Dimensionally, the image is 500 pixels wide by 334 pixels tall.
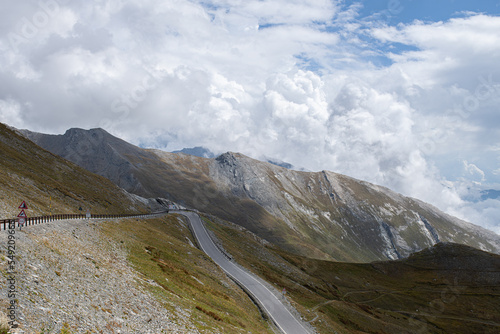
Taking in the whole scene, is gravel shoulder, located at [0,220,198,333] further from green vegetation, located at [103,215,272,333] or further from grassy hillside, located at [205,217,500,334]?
grassy hillside, located at [205,217,500,334]

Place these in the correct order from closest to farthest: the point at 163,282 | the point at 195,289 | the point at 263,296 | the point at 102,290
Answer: the point at 102,290
the point at 163,282
the point at 195,289
the point at 263,296

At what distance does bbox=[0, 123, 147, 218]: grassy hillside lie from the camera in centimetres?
5584

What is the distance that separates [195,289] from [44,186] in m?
61.6

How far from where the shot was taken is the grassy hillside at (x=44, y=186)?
55841mm

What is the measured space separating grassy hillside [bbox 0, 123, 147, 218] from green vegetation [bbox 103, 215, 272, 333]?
1956cm

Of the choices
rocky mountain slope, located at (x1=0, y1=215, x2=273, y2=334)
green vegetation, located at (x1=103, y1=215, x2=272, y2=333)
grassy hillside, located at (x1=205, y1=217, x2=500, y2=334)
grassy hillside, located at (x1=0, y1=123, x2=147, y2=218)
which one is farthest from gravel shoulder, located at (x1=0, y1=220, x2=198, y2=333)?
grassy hillside, located at (x1=205, y1=217, x2=500, y2=334)

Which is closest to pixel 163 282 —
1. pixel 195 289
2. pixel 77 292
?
pixel 195 289

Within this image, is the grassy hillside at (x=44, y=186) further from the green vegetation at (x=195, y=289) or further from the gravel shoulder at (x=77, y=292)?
the green vegetation at (x=195, y=289)

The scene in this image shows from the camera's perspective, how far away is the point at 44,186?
78.6m

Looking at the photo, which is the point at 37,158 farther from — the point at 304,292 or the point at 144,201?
the point at 304,292

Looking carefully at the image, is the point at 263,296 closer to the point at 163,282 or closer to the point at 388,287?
the point at 163,282

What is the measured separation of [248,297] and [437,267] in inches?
6118

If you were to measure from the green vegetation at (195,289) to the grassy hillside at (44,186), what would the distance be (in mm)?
19555

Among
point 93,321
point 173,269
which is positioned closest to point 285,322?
point 173,269
